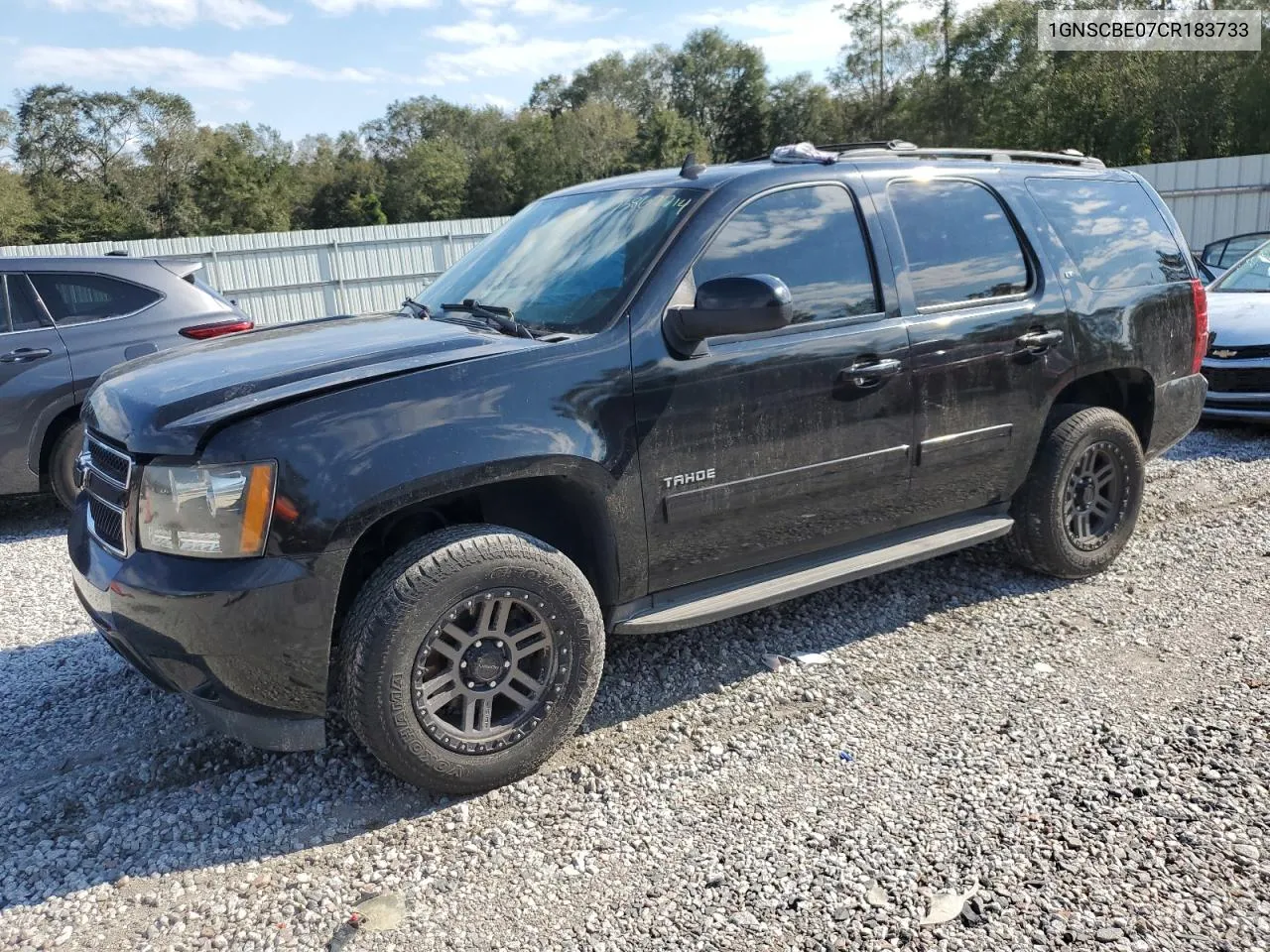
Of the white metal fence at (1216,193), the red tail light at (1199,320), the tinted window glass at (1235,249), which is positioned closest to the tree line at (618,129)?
the white metal fence at (1216,193)

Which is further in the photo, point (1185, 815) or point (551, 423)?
point (551, 423)

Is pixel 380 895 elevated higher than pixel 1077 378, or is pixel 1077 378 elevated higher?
pixel 1077 378

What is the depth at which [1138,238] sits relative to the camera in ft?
15.6

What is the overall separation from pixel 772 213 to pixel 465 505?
62.9 inches

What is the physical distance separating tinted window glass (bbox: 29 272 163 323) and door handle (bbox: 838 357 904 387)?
17.2ft

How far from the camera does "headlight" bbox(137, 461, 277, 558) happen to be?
106 inches

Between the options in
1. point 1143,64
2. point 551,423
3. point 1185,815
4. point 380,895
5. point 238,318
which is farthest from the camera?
point 1143,64

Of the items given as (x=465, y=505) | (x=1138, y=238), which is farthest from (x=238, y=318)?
(x=1138, y=238)

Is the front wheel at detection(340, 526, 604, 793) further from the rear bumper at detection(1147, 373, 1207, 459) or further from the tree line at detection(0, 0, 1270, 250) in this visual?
the tree line at detection(0, 0, 1270, 250)

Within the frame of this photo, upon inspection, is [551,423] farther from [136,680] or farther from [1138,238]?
[1138,238]

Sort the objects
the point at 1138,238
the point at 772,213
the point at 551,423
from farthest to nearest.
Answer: the point at 1138,238 → the point at 772,213 → the point at 551,423

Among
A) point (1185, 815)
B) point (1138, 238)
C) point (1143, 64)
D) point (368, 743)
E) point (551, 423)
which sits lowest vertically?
point (1185, 815)

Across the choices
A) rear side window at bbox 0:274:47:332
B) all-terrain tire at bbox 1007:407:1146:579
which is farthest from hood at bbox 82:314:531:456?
rear side window at bbox 0:274:47:332

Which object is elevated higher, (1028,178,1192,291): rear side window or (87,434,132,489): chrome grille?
(1028,178,1192,291): rear side window
